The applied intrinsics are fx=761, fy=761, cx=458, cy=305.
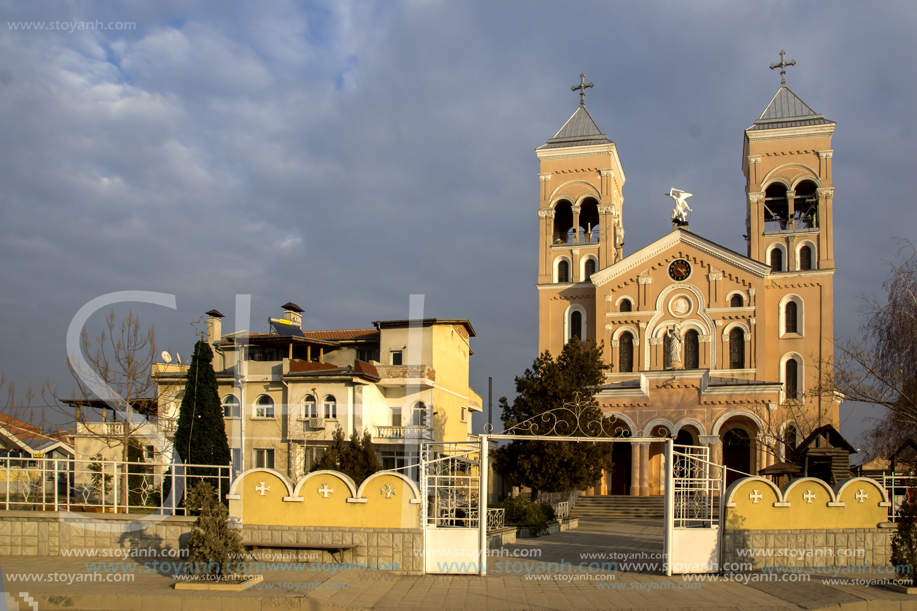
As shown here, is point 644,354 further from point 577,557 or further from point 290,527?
point 290,527

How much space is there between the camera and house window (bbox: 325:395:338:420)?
3266 cm

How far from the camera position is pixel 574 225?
41750 mm

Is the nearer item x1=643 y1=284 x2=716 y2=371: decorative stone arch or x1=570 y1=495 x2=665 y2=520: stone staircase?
x1=570 y1=495 x2=665 y2=520: stone staircase

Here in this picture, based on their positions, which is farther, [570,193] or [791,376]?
[570,193]

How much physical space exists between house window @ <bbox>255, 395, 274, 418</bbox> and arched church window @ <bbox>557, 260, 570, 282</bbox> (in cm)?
1692

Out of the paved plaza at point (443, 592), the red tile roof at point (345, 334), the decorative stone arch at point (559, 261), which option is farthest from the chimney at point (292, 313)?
the paved plaza at point (443, 592)

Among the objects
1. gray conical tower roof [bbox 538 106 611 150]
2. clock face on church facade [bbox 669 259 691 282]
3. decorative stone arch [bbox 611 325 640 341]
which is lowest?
decorative stone arch [bbox 611 325 640 341]

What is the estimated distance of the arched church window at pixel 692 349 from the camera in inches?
1471

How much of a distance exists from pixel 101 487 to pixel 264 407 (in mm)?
18523

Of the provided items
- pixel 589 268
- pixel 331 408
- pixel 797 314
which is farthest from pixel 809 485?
pixel 589 268

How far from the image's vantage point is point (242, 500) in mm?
13312

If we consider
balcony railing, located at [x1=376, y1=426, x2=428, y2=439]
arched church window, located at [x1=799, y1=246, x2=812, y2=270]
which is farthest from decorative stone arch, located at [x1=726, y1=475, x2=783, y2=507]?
arched church window, located at [x1=799, y1=246, x2=812, y2=270]

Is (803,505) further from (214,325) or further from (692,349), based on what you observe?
(214,325)

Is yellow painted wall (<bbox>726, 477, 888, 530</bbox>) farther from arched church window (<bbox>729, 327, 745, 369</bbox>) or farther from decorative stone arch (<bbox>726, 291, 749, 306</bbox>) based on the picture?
decorative stone arch (<bbox>726, 291, 749, 306</bbox>)
